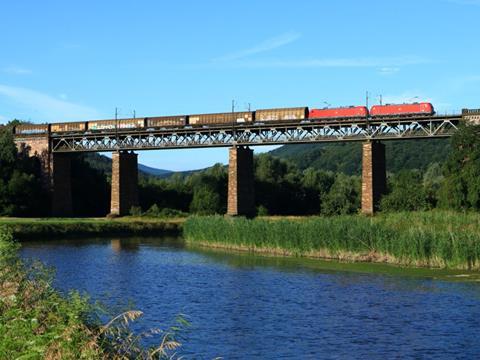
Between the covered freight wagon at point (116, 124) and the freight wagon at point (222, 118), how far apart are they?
7.74m

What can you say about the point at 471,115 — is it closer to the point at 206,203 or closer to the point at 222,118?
the point at 222,118

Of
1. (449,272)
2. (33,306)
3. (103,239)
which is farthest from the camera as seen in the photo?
(103,239)

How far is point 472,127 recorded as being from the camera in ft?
191

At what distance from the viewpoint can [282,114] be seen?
7744cm

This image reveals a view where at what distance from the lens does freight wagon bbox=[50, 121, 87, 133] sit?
91312 mm

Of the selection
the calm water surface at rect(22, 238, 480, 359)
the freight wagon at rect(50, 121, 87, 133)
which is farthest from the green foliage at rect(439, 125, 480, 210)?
the freight wagon at rect(50, 121, 87, 133)

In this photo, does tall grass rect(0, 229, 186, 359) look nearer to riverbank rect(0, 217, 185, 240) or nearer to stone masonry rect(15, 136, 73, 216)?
riverbank rect(0, 217, 185, 240)

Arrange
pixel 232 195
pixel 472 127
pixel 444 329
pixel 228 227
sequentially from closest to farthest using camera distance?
pixel 444 329
pixel 228 227
pixel 472 127
pixel 232 195

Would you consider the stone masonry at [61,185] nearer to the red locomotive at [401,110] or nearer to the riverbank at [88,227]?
the riverbank at [88,227]

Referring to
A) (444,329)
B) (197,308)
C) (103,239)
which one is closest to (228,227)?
(103,239)

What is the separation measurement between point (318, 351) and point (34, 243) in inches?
1711

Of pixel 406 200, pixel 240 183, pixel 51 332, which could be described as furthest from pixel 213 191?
pixel 51 332

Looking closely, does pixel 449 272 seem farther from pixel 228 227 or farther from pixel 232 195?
pixel 232 195

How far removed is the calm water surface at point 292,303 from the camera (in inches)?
801
